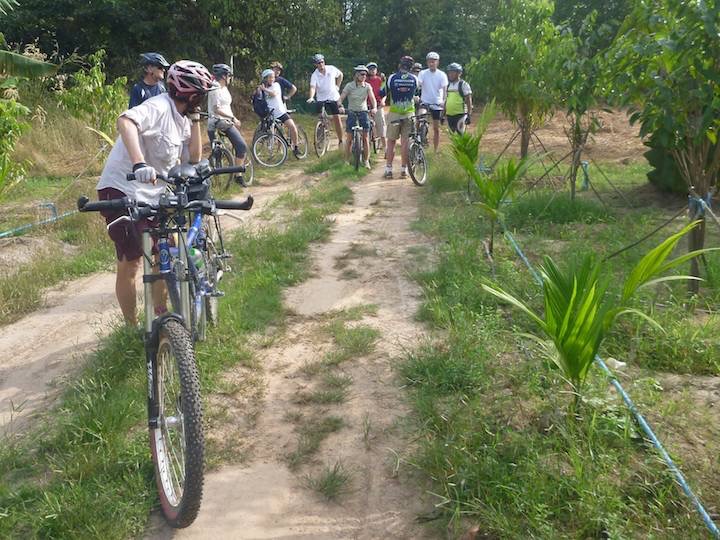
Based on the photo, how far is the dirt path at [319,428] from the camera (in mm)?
3033

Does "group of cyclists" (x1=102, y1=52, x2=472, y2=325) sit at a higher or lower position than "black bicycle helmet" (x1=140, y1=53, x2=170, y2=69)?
lower

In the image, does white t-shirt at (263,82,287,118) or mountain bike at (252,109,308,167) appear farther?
mountain bike at (252,109,308,167)

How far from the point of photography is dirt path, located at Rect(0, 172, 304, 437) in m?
4.28

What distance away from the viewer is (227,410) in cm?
392

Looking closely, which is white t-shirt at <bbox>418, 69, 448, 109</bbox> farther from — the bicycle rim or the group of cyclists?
the bicycle rim

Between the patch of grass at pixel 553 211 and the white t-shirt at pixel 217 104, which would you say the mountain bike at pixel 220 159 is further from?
the patch of grass at pixel 553 211

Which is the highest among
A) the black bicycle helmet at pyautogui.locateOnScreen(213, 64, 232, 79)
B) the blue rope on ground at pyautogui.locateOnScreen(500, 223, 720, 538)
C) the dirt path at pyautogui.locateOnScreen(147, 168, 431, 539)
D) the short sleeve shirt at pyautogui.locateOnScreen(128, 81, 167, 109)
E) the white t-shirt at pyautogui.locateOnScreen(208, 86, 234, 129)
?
the black bicycle helmet at pyautogui.locateOnScreen(213, 64, 232, 79)

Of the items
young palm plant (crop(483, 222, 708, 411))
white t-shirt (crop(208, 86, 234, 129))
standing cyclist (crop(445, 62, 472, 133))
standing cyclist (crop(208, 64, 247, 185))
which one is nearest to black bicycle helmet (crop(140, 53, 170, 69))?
standing cyclist (crop(208, 64, 247, 185))

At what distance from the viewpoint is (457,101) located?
12.0 metres

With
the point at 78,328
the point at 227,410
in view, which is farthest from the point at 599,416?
the point at 78,328

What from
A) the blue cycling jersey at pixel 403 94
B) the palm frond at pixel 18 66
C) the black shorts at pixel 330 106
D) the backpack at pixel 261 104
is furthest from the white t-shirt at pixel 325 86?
the palm frond at pixel 18 66

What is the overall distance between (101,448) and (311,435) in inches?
40.3

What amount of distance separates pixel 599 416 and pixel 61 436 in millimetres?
2637

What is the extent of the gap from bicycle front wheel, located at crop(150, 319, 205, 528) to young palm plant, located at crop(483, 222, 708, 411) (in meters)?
1.33
